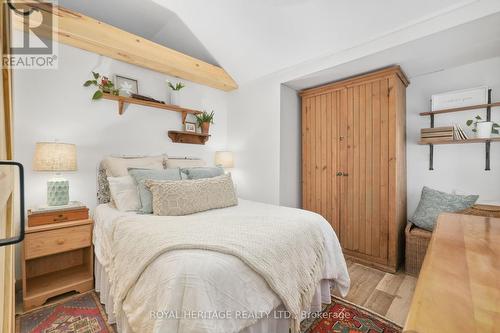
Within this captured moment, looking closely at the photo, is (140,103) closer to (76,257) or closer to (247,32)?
(247,32)

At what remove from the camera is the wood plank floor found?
5.75 ft

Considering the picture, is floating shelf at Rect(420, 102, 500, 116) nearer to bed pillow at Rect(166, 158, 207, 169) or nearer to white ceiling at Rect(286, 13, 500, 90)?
white ceiling at Rect(286, 13, 500, 90)

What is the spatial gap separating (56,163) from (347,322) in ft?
8.32

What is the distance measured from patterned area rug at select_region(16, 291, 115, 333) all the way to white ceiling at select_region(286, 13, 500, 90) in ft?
9.84

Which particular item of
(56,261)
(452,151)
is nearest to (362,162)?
(452,151)

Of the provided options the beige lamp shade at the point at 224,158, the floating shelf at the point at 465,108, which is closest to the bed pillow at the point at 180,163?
the beige lamp shade at the point at 224,158

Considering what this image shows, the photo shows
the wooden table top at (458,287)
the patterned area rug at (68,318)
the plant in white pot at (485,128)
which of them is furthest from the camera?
the plant in white pot at (485,128)

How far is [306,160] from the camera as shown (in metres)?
3.14

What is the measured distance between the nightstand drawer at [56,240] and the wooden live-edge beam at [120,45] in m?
1.72

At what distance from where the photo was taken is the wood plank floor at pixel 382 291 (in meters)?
1.75

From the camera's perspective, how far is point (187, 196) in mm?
1892

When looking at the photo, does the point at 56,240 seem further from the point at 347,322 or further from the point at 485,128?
the point at 485,128

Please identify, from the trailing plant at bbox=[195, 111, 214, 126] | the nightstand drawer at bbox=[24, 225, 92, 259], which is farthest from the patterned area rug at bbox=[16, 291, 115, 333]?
the trailing plant at bbox=[195, 111, 214, 126]

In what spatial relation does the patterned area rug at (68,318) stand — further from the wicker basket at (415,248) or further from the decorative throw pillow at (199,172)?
the wicker basket at (415,248)
